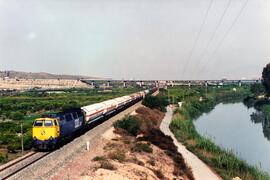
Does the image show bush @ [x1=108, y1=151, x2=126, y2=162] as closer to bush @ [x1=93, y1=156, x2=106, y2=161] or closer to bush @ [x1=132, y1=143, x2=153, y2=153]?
bush @ [x1=93, y1=156, x2=106, y2=161]

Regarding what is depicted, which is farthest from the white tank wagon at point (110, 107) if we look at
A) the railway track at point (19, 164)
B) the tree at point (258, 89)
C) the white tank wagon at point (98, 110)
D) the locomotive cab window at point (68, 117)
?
the tree at point (258, 89)

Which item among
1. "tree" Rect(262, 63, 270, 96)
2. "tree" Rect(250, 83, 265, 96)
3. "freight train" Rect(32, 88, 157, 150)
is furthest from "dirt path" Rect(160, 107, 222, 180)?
"tree" Rect(250, 83, 265, 96)

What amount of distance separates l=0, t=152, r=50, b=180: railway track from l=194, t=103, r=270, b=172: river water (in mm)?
28204

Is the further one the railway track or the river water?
the river water

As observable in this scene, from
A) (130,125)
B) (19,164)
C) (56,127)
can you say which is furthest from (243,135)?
(19,164)

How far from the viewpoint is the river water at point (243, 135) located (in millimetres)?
54431

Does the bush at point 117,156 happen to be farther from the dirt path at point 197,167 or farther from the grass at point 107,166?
the dirt path at point 197,167

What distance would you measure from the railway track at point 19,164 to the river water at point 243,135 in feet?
92.5

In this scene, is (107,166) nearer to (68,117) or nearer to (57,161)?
(57,161)

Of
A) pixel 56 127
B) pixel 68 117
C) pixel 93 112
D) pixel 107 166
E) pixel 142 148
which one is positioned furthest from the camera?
pixel 93 112

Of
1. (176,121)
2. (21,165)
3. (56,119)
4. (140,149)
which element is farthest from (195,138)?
(21,165)

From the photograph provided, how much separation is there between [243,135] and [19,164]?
56.1m

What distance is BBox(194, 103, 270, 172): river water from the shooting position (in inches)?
2143

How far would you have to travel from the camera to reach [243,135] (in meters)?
75.6
